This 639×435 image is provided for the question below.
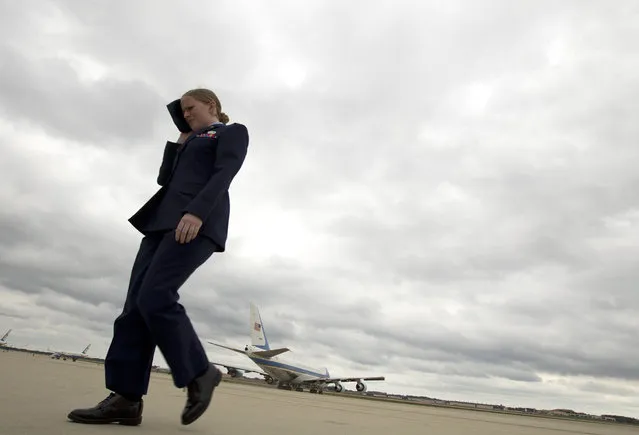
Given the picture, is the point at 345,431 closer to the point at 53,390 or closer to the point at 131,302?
the point at 131,302

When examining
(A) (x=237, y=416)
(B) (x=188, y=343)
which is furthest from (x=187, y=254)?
(A) (x=237, y=416)

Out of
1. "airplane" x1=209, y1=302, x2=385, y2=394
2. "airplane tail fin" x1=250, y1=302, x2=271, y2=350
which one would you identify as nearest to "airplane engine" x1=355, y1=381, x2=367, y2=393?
"airplane" x1=209, y1=302, x2=385, y2=394

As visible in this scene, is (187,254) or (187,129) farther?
(187,129)

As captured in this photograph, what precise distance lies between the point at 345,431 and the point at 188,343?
43.5 inches

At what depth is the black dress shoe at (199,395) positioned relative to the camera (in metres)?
1.92

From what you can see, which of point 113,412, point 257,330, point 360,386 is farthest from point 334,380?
point 113,412

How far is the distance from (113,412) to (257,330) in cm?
3872

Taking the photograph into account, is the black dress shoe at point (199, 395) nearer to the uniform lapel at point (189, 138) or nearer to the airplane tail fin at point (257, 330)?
the uniform lapel at point (189, 138)

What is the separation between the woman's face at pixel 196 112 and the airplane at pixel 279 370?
32.4 metres

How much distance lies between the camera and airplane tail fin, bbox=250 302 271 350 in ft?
128

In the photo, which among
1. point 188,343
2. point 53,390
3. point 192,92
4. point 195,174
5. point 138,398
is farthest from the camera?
point 53,390

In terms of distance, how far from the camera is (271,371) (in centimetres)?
3616

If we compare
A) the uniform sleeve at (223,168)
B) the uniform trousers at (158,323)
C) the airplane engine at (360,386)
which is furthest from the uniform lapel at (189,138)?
the airplane engine at (360,386)

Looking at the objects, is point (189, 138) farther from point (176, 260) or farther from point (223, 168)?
point (176, 260)
